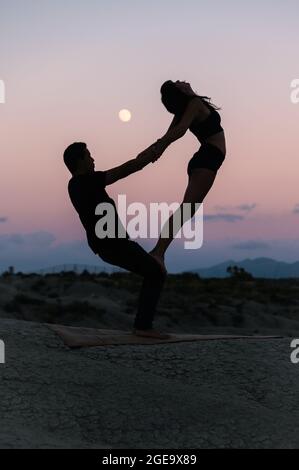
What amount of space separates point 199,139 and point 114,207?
130 centimetres

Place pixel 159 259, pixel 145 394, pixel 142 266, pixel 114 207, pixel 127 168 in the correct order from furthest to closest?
pixel 159 259, pixel 142 266, pixel 114 207, pixel 127 168, pixel 145 394

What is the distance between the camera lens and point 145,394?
Result: 5.88m

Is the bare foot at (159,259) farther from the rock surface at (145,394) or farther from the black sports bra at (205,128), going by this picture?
the black sports bra at (205,128)

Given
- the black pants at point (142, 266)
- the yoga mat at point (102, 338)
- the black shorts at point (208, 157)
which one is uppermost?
the black shorts at point (208, 157)

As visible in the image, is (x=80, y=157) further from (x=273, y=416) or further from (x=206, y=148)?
(x=273, y=416)

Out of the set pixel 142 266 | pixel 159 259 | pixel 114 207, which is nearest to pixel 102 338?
pixel 142 266

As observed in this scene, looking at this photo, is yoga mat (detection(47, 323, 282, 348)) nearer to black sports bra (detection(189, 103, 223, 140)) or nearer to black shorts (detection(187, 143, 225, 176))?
black shorts (detection(187, 143, 225, 176))

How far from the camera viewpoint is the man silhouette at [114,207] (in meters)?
6.33

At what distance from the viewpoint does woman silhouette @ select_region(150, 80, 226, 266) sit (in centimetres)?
694

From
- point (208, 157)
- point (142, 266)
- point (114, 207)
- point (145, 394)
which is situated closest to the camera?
point (145, 394)

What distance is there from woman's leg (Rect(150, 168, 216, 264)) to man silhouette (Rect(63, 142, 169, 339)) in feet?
0.86

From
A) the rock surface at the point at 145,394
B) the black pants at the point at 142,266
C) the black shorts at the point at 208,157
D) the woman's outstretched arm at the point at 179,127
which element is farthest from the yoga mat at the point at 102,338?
the woman's outstretched arm at the point at 179,127

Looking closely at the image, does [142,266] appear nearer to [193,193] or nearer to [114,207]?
[114,207]
